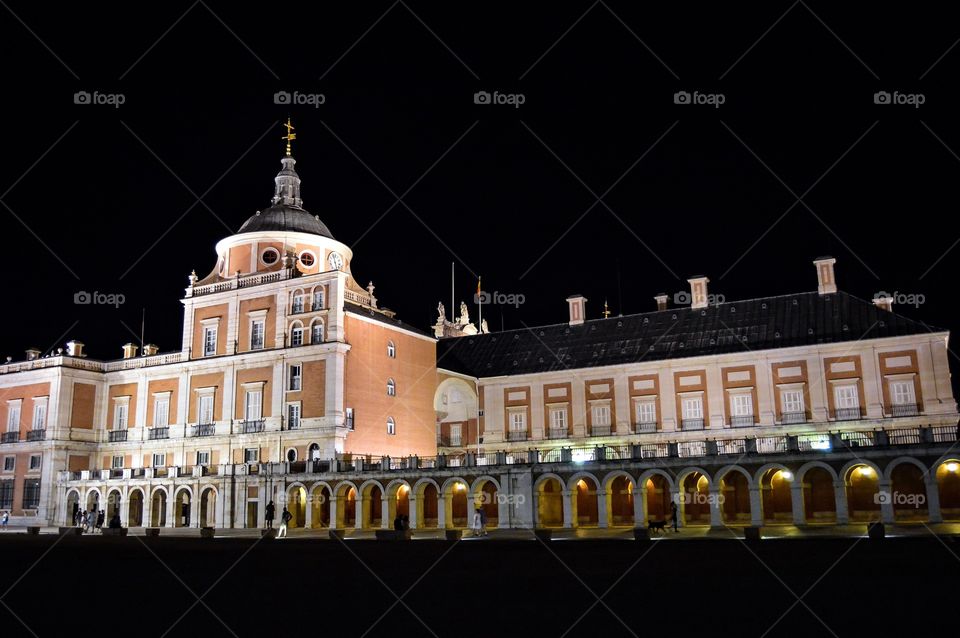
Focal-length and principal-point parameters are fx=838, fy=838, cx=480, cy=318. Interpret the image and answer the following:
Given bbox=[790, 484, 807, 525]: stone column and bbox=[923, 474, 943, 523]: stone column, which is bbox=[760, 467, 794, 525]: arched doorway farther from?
bbox=[923, 474, 943, 523]: stone column

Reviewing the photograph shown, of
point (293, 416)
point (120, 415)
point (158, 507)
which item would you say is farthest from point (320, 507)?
point (120, 415)

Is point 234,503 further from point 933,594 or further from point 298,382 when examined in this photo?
point 933,594

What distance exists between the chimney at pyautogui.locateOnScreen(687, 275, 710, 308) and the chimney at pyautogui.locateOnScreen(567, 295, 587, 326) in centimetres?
801

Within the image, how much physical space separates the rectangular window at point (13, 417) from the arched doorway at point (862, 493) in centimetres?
5294

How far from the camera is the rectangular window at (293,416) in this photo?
1945 inches

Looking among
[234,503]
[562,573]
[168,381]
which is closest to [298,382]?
[234,503]

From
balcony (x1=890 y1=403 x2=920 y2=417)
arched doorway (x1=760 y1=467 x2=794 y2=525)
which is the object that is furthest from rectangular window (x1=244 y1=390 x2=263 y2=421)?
balcony (x1=890 y1=403 x2=920 y2=417)

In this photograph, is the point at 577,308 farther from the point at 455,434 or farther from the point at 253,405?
the point at 253,405

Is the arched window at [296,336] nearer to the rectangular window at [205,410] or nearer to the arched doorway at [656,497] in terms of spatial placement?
the rectangular window at [205,410]

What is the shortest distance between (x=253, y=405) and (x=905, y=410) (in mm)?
37514

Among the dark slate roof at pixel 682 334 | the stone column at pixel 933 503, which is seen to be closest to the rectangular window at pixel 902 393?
the dark slate roof at pixel 682 334

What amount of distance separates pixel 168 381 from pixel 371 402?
1488 cm

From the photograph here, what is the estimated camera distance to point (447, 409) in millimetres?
59031

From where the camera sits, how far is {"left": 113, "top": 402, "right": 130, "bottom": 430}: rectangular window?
5771 cm
